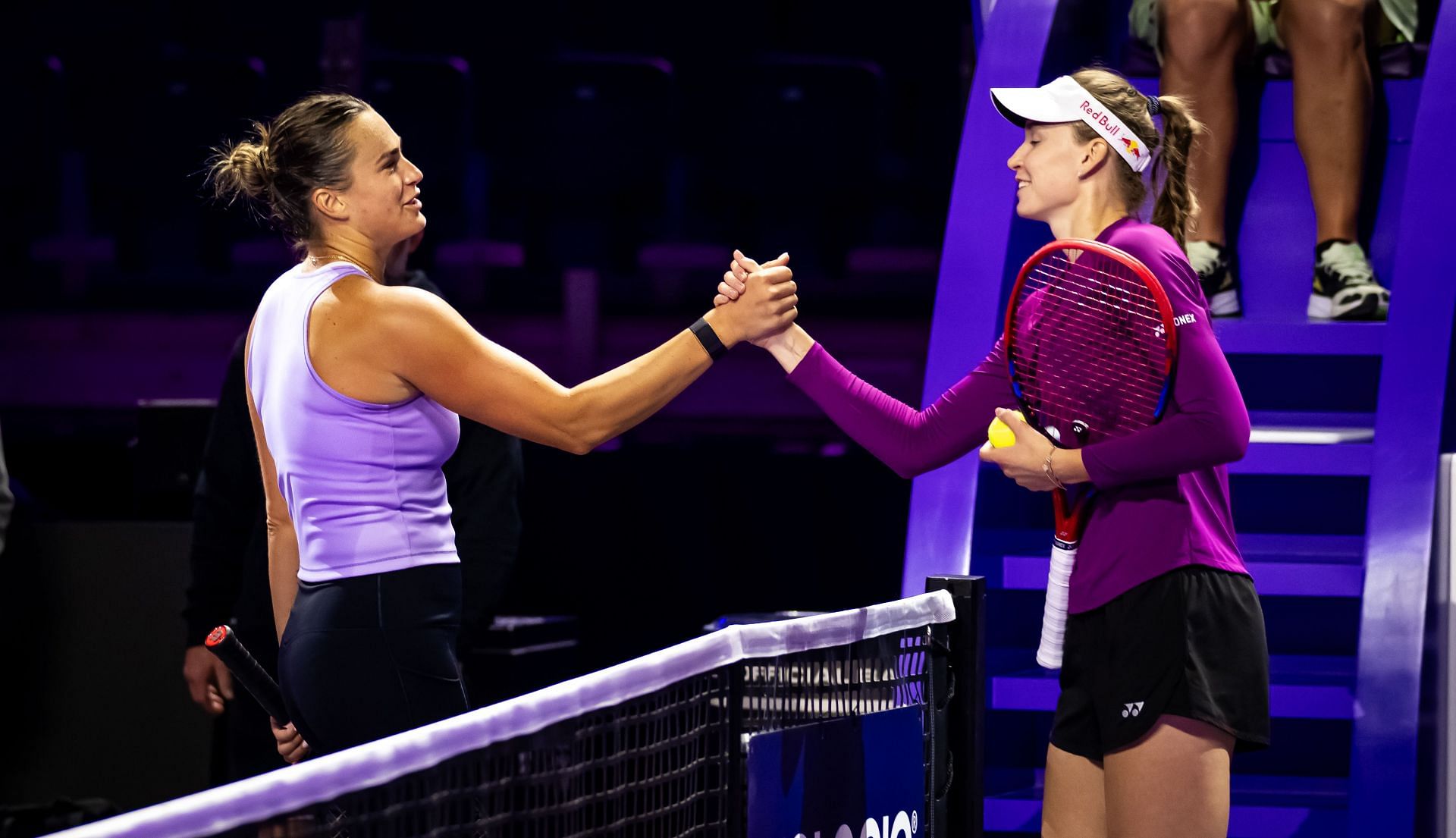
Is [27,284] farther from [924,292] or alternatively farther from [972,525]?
[972,525]

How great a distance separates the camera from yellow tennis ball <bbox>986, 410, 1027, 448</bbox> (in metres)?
2.65

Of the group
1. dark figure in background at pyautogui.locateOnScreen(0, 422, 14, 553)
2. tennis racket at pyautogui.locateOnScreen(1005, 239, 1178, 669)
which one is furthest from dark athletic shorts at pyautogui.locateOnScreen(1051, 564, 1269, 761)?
dark figure in background at pyautogui.locateOnScreen(0, 422, 14, 553)

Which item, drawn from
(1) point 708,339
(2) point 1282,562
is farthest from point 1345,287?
(1) point 708,339

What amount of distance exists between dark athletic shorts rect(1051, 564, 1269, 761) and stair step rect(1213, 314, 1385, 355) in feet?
4.48

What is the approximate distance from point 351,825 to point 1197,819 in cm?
133

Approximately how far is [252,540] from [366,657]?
1399 mm

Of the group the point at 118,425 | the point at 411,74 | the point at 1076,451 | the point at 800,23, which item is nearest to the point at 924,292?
the point at 800,23

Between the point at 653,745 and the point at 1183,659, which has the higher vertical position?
the point at 1183,659

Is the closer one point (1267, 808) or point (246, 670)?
point (246, 670)

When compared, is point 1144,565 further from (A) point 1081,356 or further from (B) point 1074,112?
(B) point 1074,112

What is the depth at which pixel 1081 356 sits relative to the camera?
2.67 m

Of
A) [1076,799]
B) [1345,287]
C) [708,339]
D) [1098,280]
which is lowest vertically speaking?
[1076,799]

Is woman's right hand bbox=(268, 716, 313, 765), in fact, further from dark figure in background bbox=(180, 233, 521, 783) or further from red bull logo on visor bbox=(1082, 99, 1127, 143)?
red bull logo on visor bbox=(1082, 99, 1127, 143)

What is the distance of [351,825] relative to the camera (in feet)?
5.28
